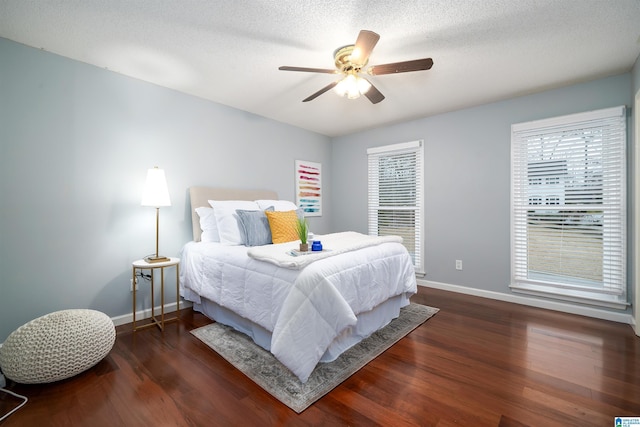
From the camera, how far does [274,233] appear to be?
116 inches

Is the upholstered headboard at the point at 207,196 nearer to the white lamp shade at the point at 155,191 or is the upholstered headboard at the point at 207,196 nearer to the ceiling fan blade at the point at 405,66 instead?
the white lamp shade at the point at 155,191

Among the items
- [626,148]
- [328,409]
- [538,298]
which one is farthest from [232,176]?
[626,148]

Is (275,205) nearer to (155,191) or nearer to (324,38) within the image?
(155,191)

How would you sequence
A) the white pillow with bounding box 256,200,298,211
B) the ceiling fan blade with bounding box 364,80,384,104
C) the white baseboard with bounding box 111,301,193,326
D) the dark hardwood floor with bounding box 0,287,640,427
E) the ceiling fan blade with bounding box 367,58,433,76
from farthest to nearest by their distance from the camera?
the white pillow with bounding box 256,200,298,211 → the white baseboard with bounding box 111,301,193,326 → the ceiling fan blade with bounding box 364,80,384,104 → the ceiling fan blade with bounding box 367,58,433,76 → the dark hardwood floor with bounding box 0,287,640,427

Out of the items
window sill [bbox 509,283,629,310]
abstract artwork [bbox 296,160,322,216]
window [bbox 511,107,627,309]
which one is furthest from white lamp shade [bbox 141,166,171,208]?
window sill [bbox 509,283,629,310]

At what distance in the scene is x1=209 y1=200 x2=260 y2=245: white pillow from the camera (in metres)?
2.91

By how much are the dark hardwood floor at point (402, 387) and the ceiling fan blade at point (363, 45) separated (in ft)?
7.19

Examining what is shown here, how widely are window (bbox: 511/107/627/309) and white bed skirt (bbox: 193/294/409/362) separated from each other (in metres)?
1.66

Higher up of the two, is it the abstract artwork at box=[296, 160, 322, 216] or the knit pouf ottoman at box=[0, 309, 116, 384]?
the abstract artwork at box=[296, 160, 322, 216]

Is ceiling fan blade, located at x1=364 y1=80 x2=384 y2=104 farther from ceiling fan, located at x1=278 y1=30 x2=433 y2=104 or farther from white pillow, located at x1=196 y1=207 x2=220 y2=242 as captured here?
white pillow, located at x1=196 y1=207 x2=220 y2=242

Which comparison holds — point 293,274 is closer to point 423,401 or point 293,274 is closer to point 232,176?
point 423,401

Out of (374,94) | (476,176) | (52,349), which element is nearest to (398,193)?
(476,176)

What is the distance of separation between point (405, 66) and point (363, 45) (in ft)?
1.30

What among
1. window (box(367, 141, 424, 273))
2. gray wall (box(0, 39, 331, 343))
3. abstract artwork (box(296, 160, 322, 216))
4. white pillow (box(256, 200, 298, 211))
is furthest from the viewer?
abstract artwork (box(296, 160, 322, 216))
